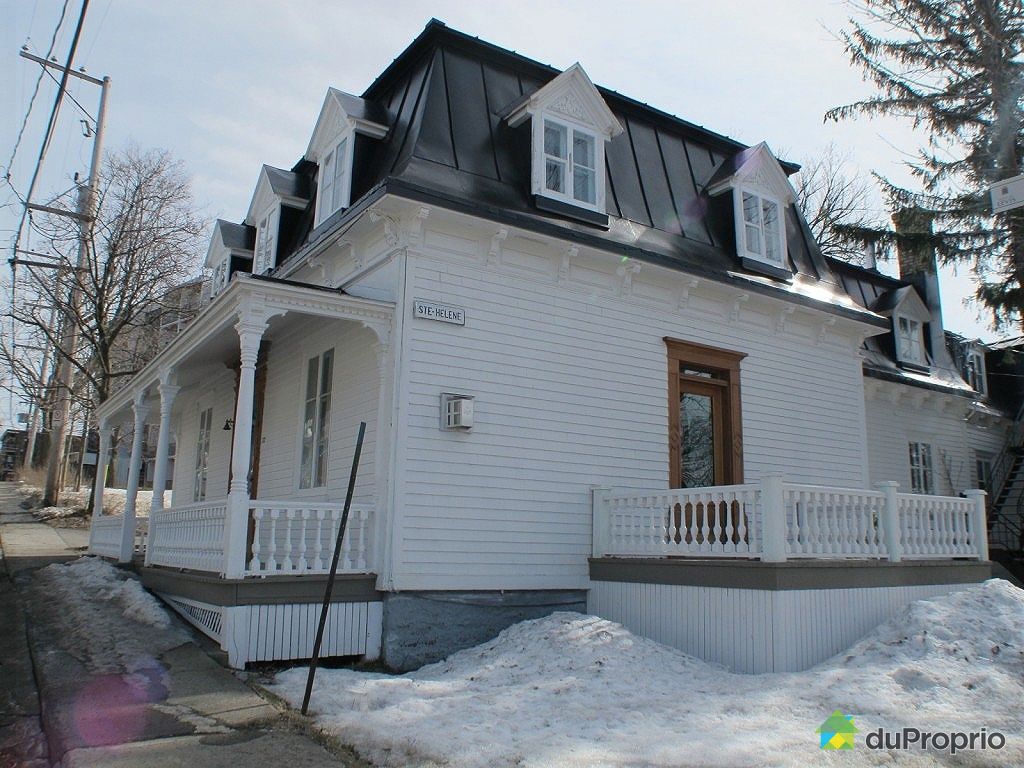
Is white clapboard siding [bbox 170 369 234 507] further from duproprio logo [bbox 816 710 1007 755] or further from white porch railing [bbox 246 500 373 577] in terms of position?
duproprio logo [bbox 816 710 1007 755]

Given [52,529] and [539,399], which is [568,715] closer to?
[539,399]

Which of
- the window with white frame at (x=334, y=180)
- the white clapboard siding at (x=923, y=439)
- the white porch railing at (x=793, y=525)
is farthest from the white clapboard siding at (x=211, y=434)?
the white clapboard siding at (x=923, y=439)

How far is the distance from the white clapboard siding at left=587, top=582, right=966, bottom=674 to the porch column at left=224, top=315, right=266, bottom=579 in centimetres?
428

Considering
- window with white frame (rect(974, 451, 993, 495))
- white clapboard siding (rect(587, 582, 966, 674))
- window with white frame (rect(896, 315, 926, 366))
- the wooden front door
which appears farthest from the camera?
window with white frame (rect(974, 451, 993, 495))

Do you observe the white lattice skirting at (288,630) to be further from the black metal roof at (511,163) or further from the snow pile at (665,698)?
the black metal roof at (511,163)

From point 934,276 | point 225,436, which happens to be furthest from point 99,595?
point 934,276

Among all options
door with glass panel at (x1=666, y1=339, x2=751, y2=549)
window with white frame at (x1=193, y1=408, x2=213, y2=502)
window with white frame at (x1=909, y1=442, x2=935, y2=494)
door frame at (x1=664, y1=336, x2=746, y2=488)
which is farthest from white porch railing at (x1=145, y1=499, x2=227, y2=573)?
window with white frame at (x1=909, y1=442, x2=935, y2=494)

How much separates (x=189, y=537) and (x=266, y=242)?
5621 mm

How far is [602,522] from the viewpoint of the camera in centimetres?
1009

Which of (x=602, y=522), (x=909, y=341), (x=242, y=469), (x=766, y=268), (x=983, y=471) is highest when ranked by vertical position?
(x=909, y=341)

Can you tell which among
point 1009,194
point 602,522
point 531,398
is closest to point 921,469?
point 602,522

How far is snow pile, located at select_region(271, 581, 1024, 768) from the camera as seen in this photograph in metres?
5.37

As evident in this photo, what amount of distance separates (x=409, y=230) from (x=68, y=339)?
18134 mm

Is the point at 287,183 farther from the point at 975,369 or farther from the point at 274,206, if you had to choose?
the point at 975,369
